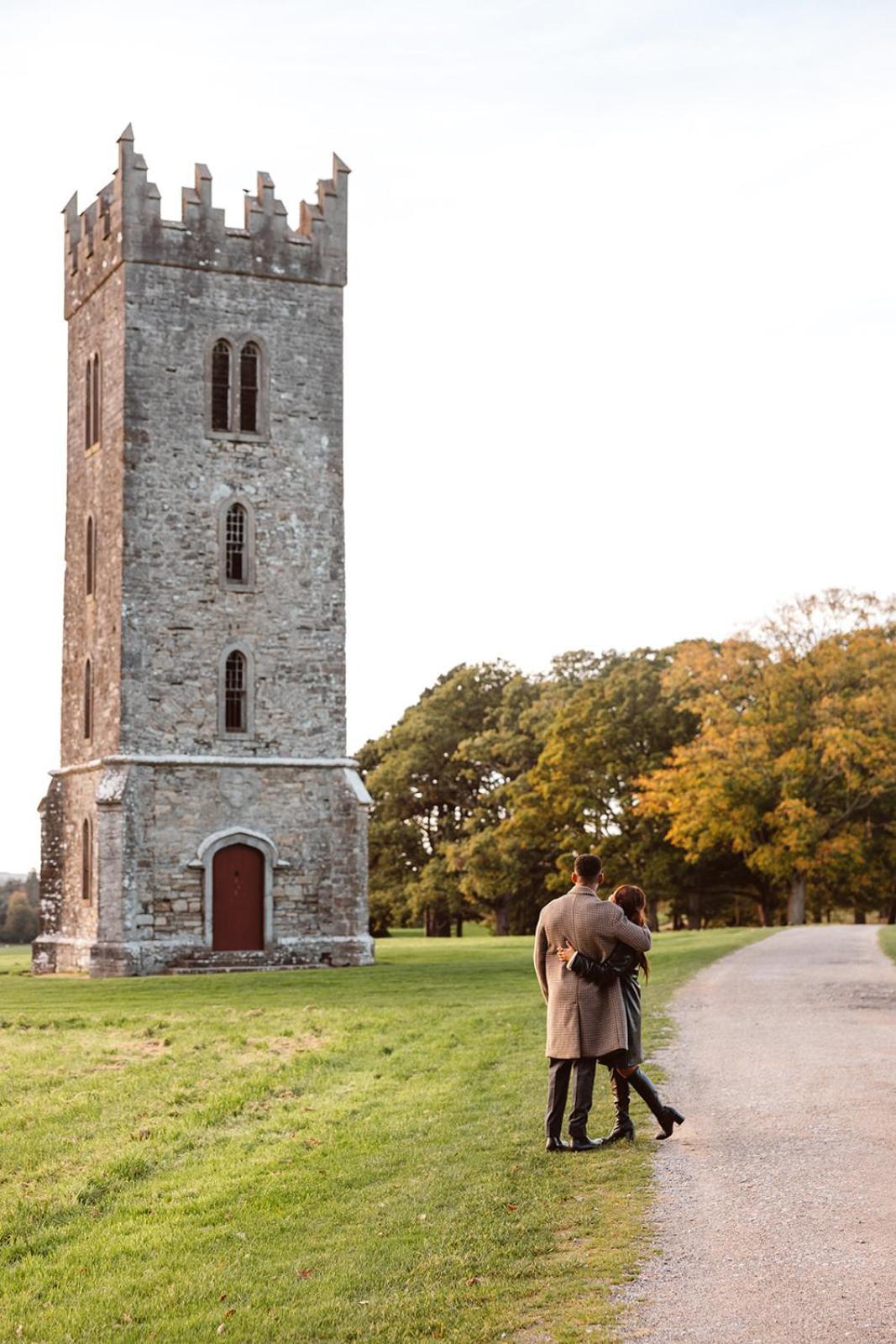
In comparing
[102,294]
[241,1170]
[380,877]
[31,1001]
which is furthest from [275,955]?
[380,877]

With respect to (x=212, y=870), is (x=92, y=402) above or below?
above

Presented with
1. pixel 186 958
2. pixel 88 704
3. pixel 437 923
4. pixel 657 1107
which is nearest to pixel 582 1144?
pixel 657 1107

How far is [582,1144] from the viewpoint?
10.1 m

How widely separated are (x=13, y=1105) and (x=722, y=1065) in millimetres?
6163

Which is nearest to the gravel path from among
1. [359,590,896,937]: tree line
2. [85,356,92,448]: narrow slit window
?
[85,356,92,448]: narrow slit window

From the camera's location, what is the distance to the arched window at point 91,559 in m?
35.7

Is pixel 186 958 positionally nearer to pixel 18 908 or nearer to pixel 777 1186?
pixel 18 908

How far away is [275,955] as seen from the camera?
33.7 m

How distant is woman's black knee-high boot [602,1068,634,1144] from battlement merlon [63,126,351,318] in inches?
1106

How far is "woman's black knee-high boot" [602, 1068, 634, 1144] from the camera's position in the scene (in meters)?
10.3

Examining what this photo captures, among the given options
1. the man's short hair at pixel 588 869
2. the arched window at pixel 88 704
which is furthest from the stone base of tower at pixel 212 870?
the man's short hair at pixel 588 869

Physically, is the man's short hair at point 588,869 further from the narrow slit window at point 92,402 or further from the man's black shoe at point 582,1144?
the narrow slit window at point 92,402

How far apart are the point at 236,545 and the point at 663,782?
19.9 m

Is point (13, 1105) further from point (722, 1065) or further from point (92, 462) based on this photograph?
point (92, 462)
